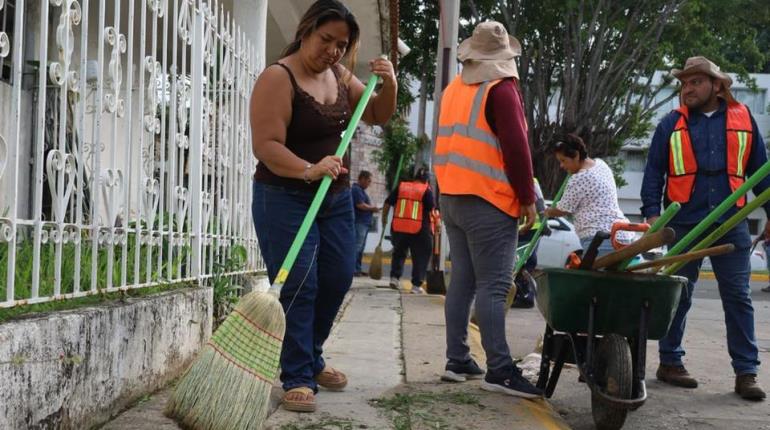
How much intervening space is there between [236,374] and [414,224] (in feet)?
25.2

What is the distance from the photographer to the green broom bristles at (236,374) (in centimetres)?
294

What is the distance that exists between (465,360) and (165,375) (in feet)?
4.82

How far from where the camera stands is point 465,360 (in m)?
4.58

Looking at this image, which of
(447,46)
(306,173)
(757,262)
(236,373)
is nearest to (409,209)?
(447,46)

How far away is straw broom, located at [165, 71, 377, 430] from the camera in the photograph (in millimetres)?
2938

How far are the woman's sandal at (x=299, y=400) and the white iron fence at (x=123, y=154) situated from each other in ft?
2.67

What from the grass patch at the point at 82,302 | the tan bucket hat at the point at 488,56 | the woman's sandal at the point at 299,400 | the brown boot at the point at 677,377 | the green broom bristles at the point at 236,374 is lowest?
the brown boot at the point at 677,377

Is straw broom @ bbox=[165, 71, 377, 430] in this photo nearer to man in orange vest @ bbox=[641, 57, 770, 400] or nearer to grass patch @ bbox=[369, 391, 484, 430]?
grass patch @ bbox=[369, 391, 484, 430]

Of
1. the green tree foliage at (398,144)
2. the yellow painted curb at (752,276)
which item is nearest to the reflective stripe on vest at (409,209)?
the yellow painted curb at (752,276)

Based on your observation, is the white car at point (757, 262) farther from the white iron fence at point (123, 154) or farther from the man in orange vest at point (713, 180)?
the white iron fence at point (123, 154)

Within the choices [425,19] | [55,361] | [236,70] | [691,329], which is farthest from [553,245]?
[55,361]

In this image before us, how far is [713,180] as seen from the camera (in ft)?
16.0

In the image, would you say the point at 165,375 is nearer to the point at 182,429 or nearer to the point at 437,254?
the point at 182,429

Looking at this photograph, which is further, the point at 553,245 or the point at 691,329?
the point at 553,245
